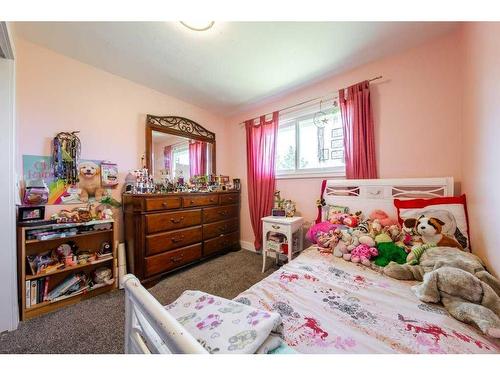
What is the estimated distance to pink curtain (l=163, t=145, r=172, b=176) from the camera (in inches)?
102

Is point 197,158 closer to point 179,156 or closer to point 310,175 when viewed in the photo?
point 179,156

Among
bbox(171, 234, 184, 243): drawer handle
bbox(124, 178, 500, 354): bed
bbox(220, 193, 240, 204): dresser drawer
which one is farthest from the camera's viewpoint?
bbox(220, 193, 240, 204): dresser drawer

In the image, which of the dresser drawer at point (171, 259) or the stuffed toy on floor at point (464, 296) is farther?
the dresser drawer at point (171, 259)

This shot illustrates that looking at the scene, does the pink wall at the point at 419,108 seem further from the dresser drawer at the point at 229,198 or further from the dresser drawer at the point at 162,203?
the dresser drawer at the point at 162,203

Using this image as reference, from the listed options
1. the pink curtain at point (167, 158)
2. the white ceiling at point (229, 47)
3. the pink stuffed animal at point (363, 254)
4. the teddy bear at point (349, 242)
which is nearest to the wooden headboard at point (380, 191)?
the teddy bear at point (349, 242)

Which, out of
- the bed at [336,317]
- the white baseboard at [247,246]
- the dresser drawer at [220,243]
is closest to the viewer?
the bed at [336,317]

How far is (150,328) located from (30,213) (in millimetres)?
1758

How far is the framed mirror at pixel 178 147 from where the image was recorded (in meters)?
2.47

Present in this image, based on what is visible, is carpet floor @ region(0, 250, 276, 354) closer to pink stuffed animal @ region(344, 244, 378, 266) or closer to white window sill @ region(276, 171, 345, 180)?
pink stuffed animal @ region(344, 244, 378, 266)

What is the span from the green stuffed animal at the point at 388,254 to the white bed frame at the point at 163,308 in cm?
51

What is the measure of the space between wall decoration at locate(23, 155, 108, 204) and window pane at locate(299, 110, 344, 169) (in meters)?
2.47

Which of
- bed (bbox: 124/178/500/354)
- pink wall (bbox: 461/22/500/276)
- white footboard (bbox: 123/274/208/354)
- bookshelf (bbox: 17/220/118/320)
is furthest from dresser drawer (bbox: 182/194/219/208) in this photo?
pink wall (bbox: 461/22/500/276)

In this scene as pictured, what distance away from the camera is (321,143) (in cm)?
243

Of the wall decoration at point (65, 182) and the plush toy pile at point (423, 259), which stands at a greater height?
the wall decoration at point (65, 182)
